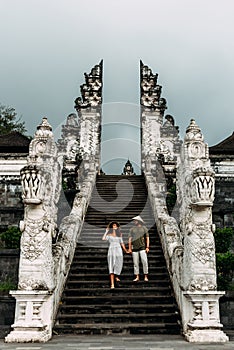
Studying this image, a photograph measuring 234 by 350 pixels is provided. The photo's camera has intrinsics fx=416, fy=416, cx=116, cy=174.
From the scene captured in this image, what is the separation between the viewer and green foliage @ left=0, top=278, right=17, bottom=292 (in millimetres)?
8656

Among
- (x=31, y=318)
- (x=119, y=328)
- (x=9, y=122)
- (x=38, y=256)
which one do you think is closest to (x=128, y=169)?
(x=9, y=122)

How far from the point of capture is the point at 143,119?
23.2 m

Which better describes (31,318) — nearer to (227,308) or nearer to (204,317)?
(204,317)

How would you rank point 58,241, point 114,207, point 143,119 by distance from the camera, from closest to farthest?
point 58,241
point 114,207
point 143,119

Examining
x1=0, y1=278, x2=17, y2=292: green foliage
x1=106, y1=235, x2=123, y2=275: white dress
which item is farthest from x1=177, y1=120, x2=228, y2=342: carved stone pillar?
x1=0, y1=278, x2=17, y2=292: green foliage

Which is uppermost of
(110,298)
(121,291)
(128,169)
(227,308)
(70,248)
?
(128,169)

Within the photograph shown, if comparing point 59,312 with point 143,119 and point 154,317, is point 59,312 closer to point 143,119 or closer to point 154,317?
point 154,317

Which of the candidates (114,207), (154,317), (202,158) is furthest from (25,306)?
A: (114,207)

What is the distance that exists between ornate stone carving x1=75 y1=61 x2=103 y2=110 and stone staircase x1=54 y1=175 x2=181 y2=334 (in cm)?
1380

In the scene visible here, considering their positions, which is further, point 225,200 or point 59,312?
point 225,200

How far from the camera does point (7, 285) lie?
29.6 feet

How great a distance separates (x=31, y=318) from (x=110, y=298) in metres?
1.89

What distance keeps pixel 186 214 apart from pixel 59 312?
2.95 metres

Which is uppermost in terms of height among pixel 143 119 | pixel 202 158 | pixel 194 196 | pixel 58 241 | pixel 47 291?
pixel 143 119
